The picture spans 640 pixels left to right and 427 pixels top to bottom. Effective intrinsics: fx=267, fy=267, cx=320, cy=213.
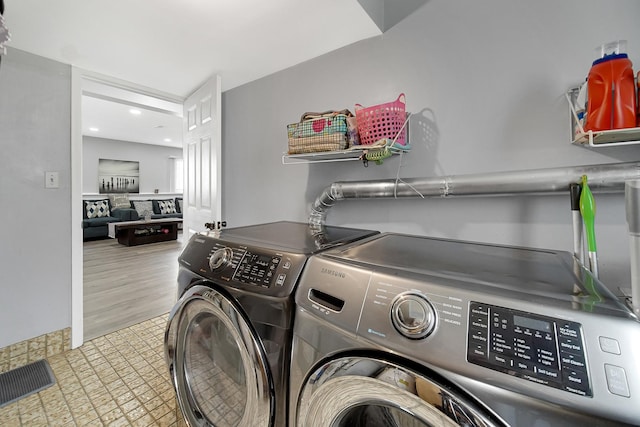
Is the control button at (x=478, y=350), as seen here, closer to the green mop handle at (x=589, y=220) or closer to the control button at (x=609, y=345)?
the control button at (x=609, y=345)

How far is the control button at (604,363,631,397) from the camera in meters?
0.38

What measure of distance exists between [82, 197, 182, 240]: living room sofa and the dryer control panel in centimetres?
652

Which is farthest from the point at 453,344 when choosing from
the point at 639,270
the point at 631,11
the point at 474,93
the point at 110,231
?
the point at 110,231

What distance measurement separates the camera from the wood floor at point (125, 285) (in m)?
2.36

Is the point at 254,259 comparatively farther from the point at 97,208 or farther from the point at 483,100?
the point at 97,208

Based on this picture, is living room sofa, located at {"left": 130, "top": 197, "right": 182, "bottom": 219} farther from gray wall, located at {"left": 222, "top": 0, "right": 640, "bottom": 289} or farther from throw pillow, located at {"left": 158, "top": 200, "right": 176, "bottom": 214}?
gray wall, located at {"left": 222, "top": 0, "right": 640, "bottom": 289}

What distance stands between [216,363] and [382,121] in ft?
4.05

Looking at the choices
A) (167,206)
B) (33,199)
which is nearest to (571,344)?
(33,199)

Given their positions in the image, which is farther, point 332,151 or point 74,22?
point 74,22

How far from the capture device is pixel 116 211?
20.1ft

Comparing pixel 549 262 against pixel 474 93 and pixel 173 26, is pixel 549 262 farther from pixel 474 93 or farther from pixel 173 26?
pixel 173 26

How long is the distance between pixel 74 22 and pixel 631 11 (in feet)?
8.28

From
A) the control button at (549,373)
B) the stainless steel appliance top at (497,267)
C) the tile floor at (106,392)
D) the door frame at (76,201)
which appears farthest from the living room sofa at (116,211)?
the control button at (549,373)

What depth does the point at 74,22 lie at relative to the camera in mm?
1454
